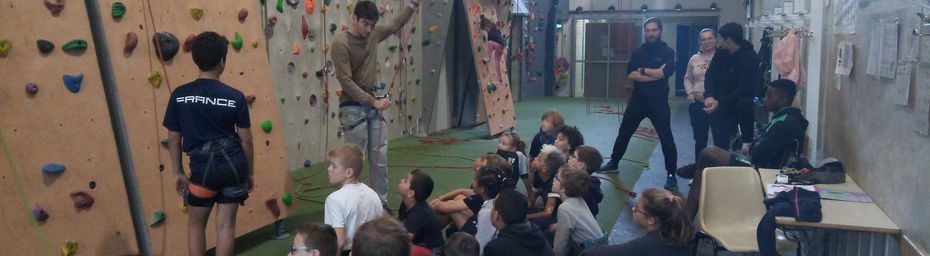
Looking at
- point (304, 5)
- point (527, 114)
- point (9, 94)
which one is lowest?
point (527, 114)

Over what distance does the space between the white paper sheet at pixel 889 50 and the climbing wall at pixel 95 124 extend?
3.08 metres

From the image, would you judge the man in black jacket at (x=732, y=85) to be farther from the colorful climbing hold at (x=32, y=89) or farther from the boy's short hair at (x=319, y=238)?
the colorful climbing hold at (x=32, y=89)

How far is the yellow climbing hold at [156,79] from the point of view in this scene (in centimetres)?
402

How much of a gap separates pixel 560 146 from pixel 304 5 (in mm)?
2954

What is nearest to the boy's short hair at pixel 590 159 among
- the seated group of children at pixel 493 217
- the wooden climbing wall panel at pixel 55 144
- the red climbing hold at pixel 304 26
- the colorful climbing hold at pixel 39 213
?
the seated group of children at pixel 493 217

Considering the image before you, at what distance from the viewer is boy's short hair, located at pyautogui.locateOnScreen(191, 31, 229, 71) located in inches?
134

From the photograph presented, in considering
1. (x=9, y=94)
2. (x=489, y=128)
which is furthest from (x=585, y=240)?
(x=489, y=128)

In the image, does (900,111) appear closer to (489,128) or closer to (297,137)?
(297,137)

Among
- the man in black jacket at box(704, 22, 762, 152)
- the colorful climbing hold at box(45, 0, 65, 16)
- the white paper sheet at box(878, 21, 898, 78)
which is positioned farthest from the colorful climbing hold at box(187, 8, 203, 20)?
the man in black jacket at box(704, 22, 762, 152)

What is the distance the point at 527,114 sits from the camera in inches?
516

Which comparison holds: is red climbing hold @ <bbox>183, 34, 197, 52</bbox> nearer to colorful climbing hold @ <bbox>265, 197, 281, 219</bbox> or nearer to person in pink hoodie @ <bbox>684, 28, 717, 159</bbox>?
colorful climbing hold @ <bbox>265, 197, 281, 219</bbox>

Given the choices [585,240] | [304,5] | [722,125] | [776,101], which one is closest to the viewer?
[585,240]

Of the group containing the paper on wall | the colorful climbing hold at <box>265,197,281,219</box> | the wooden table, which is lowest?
the colorful climbing hold at <box>265,197,281,219</box>

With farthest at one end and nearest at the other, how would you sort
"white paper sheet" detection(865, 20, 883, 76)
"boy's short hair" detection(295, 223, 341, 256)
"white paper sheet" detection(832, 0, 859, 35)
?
"white paper sheet" detection(832, 0, 859, 35) → "white paper sheet" detection(865, 20, 883, 76) → "boy's short hair" detection(295, 223, 341, 256)
